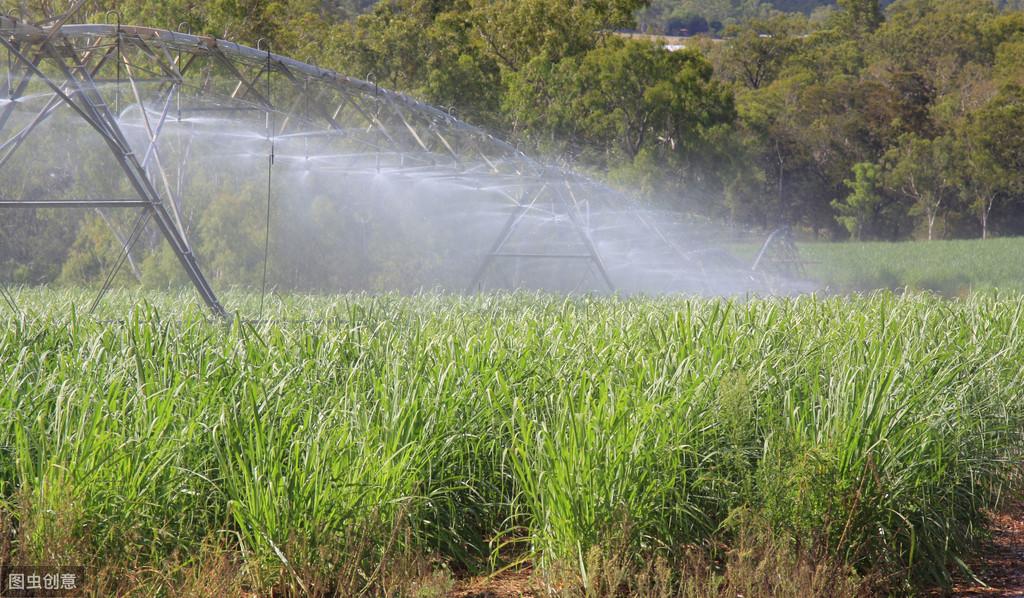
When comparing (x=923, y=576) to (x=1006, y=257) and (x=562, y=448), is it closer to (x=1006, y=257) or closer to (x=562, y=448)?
(x=562, y=448)

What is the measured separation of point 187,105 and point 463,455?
11941mm

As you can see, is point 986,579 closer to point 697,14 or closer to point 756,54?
point 756,54

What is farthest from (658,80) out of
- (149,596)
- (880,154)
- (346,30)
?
(149,596)

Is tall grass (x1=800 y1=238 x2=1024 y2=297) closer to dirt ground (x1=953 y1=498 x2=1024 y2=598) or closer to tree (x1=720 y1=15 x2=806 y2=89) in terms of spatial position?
tree (x1=720 y1=15 x2=806 y2=89)

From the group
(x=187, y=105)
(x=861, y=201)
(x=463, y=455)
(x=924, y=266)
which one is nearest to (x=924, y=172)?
(x=861, y=201)

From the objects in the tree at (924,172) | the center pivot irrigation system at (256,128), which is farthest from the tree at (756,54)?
the center pivot irrigation system at (256,128)

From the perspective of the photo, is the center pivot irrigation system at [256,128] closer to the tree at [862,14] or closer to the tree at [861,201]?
the tree at [861,201]

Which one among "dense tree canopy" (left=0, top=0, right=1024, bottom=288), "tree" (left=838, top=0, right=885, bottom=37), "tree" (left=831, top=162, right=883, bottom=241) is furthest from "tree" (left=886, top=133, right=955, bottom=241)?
"tree" (left=838, top=0, right=885, bottom=37)

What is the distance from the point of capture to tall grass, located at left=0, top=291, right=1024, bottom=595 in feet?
12.1

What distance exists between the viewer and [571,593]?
12.0 ft

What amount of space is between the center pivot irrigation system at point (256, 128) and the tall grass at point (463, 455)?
3587 mm

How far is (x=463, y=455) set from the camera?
4.52 metres

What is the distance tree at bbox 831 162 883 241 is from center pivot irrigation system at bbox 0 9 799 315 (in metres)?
17.8

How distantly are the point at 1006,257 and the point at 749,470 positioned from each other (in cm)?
3315
